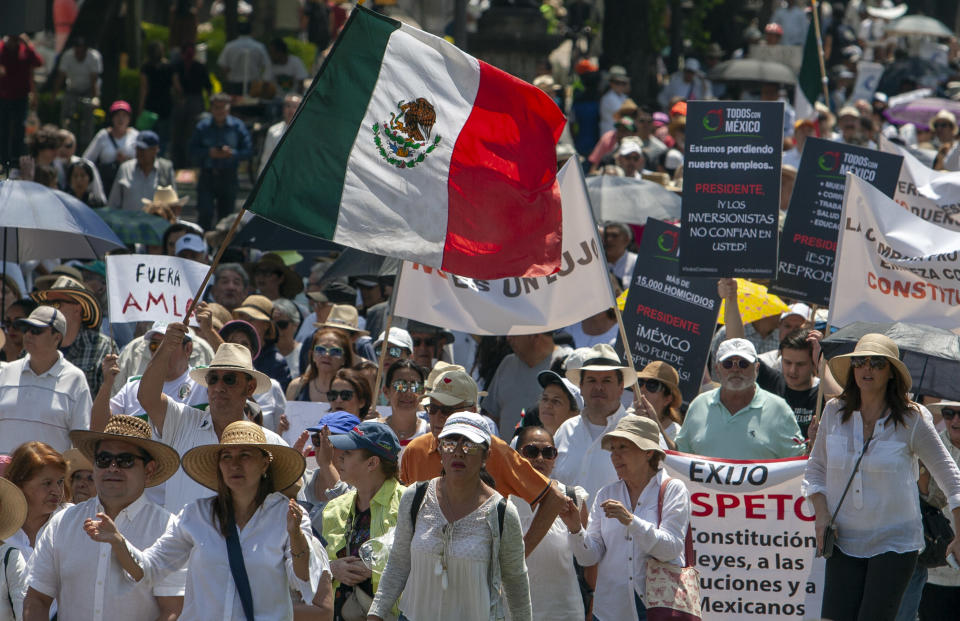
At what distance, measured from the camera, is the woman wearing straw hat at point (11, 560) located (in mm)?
6547

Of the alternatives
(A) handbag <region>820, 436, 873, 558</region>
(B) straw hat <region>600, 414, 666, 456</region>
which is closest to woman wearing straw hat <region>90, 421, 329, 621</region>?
(B) straw hat <region>600, 414, 666, 456</region>

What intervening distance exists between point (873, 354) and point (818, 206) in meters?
3.49

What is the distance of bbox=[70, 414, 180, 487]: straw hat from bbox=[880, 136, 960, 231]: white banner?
6.40 meters

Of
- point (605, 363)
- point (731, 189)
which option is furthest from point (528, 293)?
point (731, 189)

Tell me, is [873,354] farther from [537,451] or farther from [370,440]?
[370,440]

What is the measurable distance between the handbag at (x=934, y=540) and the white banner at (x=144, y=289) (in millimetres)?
4686

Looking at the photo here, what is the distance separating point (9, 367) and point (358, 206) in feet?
8.27

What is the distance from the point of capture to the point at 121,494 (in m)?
6.67

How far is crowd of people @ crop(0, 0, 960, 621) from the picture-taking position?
6547 millimetres

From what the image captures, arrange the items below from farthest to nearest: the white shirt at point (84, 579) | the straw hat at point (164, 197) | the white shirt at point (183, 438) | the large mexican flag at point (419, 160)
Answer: the straw hat at point (164, 197), the large mexican flag at point (419, 160), the white shirt at point (183, 438), the white shirt at point (84, 579)

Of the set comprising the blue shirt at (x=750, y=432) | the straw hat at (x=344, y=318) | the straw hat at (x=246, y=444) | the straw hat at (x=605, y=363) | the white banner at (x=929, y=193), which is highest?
the white banner at (x=929, y=193)

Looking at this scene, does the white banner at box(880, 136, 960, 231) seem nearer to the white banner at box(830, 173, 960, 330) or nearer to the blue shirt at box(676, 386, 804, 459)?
the white banner at box(830, 173, 960, 330)

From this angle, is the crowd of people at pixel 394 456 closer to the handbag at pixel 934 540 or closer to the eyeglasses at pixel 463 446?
the eyeglasses at pixel 463 446

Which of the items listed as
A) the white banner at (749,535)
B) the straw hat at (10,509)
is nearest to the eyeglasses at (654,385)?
the white banner at (749,535)
